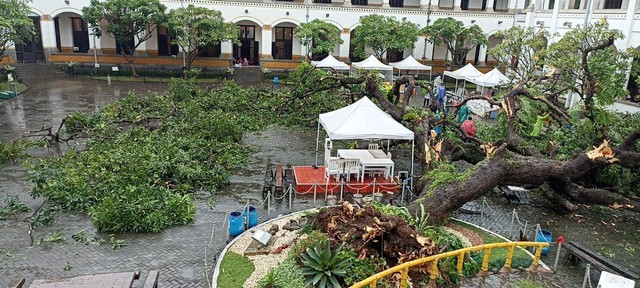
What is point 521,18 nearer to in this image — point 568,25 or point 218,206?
point 568,25

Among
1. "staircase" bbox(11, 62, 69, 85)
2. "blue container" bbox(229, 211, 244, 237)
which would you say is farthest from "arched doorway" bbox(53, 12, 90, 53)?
"blue container" bbox(229, 211, 244, 237)

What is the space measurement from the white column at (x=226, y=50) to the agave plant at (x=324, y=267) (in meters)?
32.0

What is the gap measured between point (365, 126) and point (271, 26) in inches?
1047

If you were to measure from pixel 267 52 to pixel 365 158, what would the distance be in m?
26.1

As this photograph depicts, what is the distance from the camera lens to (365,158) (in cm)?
1434

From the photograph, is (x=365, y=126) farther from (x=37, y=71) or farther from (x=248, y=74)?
(x=37, y=71)

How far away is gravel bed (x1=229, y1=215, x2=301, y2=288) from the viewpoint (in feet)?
29.1

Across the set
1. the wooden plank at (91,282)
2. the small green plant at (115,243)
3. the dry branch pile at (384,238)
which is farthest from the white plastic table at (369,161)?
the wooden plank at (91,282)

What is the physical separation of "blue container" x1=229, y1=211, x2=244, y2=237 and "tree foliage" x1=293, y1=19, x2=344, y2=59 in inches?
1025

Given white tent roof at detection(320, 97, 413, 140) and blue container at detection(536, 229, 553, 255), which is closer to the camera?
blue container at detection(536, 229, 553, 255)

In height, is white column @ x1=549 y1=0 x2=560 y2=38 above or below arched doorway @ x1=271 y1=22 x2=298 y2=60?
above

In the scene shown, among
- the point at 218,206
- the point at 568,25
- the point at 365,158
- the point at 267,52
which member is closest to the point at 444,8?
the point at 568,25

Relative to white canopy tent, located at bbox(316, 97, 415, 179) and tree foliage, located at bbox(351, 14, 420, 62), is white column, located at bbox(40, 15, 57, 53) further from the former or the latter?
white canopy tent, located at bbox(316, 97, 415, 179)

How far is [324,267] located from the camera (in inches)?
323
